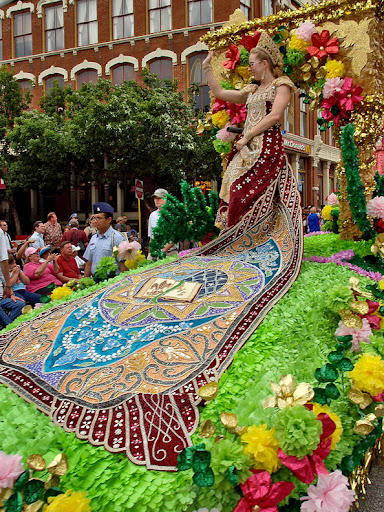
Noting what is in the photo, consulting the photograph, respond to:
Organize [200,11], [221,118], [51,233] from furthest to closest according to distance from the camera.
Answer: [200,11], [51,233], [221,118]

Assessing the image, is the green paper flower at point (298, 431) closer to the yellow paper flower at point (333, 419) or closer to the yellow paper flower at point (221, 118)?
the yellow paper flower at point (333, 419)

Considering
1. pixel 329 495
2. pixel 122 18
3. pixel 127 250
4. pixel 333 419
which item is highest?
pixel 122 18

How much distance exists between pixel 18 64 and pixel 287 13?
69.9 ft

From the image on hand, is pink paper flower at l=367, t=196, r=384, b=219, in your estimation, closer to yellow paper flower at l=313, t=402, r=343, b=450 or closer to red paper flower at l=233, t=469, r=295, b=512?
yellow paper flower at l=313, t=402, r=343, b=450

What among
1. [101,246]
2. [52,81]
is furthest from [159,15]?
[101,246]

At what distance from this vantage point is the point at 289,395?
1.93m

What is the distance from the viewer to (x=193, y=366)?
2484 mm

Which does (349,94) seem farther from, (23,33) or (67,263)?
(23,33)

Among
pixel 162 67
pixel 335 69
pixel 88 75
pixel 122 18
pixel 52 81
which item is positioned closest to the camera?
pixel 335 69

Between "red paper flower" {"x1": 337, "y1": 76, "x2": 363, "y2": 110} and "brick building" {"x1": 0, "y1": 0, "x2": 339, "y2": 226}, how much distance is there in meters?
15.5

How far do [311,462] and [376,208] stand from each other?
336 cm

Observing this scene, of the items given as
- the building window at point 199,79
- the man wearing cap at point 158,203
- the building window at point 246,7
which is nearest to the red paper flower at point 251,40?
the man wearing cap at point 158,203

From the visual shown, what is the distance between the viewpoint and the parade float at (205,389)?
5.73ft

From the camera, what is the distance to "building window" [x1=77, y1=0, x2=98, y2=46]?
70.1 feet
